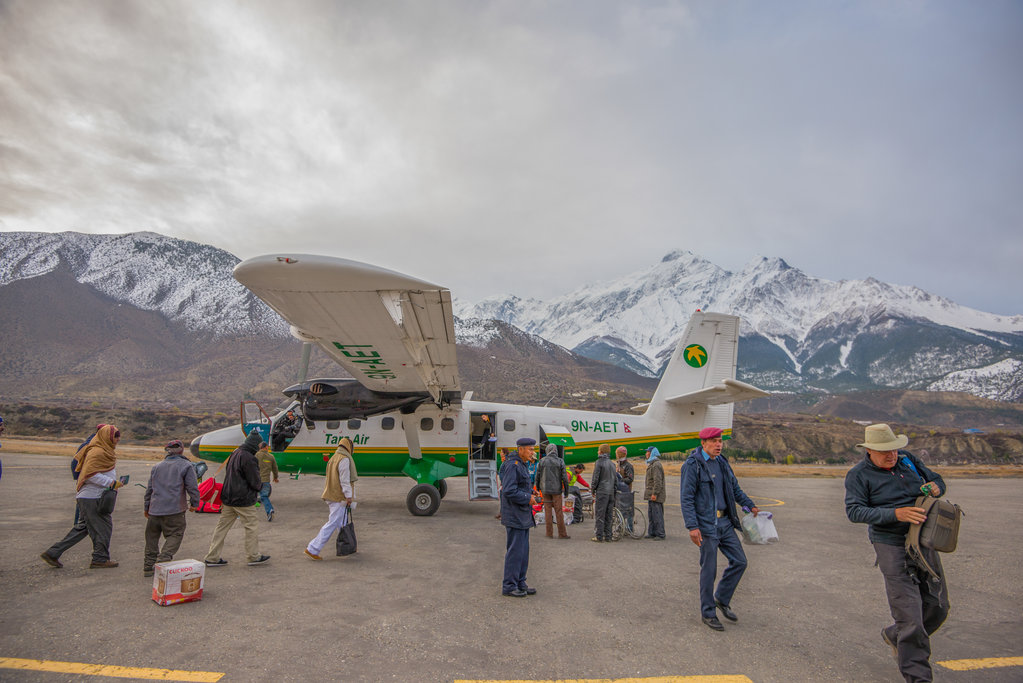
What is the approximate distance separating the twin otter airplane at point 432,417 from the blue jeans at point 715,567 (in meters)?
4.74

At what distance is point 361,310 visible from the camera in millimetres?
7516

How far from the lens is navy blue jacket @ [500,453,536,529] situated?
247 inches

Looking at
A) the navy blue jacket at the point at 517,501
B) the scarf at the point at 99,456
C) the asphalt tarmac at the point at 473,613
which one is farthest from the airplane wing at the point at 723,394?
the scarf at the point at 99,456

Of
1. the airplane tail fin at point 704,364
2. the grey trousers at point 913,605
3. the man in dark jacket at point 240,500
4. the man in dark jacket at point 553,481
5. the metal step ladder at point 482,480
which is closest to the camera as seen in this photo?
the grey trousers at point 913,605

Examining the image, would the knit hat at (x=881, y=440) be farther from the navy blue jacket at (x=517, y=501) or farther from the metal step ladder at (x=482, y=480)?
the metal step ladder at (x=482, y=480)

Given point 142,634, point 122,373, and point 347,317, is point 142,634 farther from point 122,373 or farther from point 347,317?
point 122,373

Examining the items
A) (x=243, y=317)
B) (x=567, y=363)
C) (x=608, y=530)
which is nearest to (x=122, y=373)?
(x=243, y=317)

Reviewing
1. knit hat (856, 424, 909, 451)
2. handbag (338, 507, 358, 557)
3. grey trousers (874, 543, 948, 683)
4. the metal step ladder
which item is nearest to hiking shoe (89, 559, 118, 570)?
handbag (338, 507, 358, 557)

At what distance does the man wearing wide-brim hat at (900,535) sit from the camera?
12.8ft

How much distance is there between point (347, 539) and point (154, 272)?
175132 mm

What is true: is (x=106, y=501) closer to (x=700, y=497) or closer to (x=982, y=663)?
(x=700, y=497)

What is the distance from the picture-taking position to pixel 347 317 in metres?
7.77

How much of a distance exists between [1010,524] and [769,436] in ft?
112

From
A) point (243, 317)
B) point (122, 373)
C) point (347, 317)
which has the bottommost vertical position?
point (122, 373)
